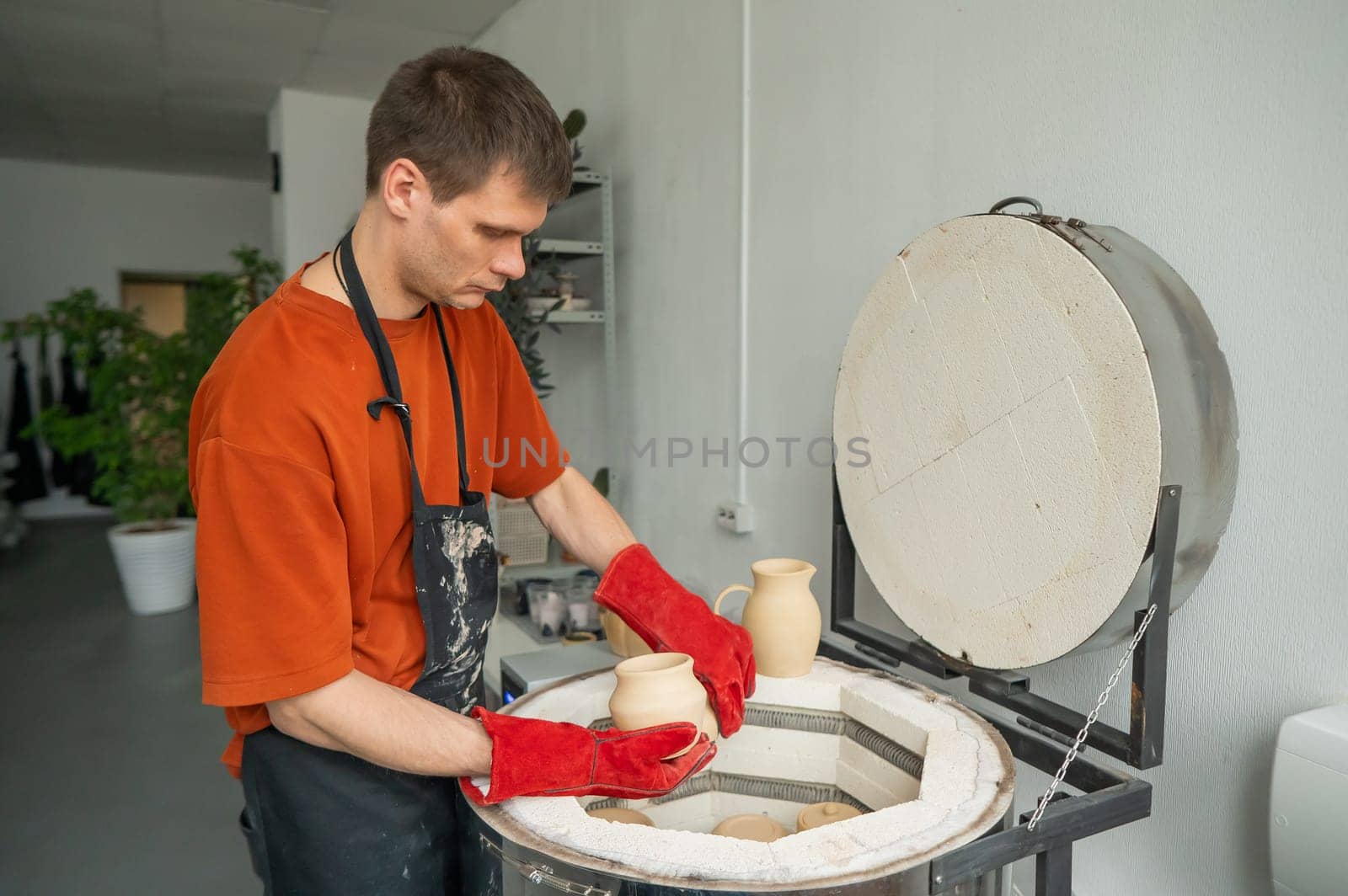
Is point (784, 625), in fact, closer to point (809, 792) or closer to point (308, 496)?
point (809, 792)

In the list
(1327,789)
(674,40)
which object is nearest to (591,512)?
(1327,789)

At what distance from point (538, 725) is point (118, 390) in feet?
15.0

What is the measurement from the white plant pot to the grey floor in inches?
3.9

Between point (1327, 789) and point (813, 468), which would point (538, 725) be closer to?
point (1327, 789)

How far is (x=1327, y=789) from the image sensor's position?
964 millimetres

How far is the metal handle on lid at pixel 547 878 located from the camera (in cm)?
90

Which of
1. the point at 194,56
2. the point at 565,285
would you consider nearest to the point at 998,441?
the point at 565,285

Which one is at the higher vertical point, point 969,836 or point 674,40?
point 674,40

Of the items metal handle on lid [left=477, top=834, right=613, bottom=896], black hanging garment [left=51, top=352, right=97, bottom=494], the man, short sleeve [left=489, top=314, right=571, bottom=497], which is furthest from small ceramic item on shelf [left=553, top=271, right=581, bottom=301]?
black hanging garment [left=51, top=352, right=97, bottom=494]

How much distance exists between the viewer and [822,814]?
126cm

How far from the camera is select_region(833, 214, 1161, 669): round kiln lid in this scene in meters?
1.06

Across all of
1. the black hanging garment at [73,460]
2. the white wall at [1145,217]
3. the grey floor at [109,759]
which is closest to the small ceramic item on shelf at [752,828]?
the white wall at [1145,217]

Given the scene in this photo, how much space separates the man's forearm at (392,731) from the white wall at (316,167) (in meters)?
4.17

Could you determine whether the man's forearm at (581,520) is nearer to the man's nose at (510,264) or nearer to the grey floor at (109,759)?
the man's nose at (510,264)
